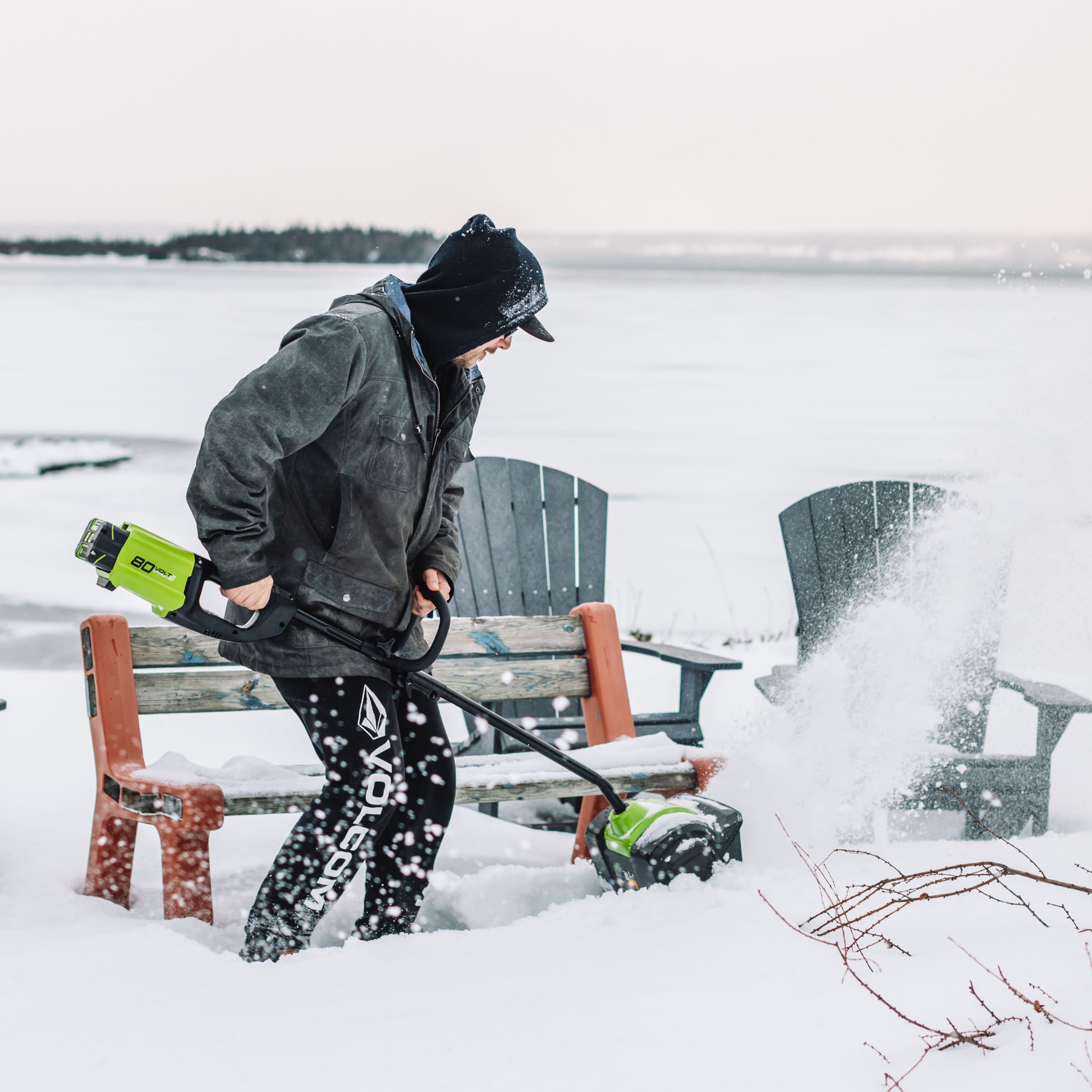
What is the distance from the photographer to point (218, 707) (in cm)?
263

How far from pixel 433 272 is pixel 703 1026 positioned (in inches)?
56.3

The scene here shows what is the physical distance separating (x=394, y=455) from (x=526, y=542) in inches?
70.8

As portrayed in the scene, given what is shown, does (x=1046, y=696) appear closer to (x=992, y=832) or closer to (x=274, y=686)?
(x=992, y=832)

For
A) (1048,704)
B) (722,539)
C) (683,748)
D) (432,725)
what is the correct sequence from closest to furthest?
1. (432,725)
2. (683,748)
3. (1048,704)
4. (722,539)

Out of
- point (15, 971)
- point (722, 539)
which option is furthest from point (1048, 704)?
point (722, 539)

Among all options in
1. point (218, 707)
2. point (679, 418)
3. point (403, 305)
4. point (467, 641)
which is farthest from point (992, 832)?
point (679, 418)

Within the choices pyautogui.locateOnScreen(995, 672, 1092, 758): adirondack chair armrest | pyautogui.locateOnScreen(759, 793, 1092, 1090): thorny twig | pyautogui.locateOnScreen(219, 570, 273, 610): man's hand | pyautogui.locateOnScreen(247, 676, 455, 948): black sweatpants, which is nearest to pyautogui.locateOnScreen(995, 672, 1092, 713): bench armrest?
pyautogui.locateOnScreen(995, 672, 1092, 758): adirondack chair armrest

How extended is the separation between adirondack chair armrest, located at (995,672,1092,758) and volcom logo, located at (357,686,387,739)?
6.42 feet


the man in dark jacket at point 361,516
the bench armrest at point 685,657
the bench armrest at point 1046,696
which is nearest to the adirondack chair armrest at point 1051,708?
the bench armrest at point 1046,696

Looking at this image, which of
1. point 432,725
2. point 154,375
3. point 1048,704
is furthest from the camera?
point 154,375

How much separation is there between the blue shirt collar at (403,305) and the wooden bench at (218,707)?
0.88 metres

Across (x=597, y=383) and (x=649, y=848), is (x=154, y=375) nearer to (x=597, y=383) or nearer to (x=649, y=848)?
(x=597, y=383)

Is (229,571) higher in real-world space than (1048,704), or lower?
higher

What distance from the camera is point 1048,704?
3047 mm
